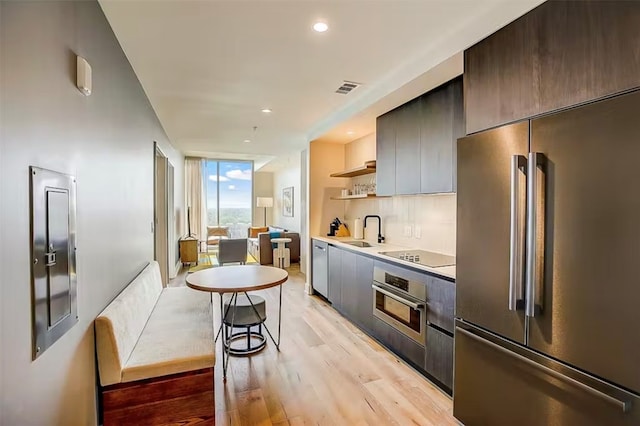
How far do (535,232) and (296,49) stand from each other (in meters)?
1.94

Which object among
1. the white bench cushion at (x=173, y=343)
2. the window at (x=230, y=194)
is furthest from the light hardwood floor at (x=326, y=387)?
the window at (x=230, y=194)

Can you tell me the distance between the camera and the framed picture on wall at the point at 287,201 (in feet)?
30.1

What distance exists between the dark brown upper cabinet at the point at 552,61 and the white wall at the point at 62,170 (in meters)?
2.09

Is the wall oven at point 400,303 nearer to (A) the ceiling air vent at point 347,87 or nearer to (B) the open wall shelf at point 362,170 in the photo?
(B) the open wall shelf at point 362,170

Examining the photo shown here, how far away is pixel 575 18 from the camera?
1437 mm

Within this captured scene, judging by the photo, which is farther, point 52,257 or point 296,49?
point 296,49

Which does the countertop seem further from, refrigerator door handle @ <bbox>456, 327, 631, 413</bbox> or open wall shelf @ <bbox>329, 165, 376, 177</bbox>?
open wall shelf @ <bbox>329, 165, 376, 177</bbox>

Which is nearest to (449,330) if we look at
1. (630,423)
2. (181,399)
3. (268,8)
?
(630,423)

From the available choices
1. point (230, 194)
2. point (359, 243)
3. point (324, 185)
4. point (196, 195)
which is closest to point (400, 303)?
point (359, 243)

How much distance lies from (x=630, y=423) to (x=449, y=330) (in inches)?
42.0

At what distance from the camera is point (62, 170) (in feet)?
4.60

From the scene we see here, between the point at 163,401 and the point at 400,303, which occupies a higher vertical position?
the point at 400,303

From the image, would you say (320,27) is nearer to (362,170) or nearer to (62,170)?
(62,170)

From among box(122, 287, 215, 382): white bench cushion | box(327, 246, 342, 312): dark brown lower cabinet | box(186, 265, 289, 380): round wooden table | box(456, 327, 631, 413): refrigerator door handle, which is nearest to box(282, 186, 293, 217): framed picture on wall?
box(327, 246, 342, 312): dark brown lower cabinet
